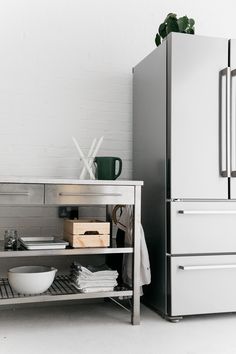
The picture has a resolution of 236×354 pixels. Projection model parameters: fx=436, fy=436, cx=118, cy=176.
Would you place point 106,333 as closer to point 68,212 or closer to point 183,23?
point 68,212

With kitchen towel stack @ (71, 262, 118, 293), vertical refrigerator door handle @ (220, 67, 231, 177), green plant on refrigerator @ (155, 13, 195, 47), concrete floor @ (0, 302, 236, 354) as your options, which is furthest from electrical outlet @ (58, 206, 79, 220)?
green plant on refrigerator @ (155, 13, 195, 47)

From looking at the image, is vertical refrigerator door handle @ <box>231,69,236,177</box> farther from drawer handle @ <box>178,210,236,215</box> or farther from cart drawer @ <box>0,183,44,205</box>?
cart drawer @ <box>0,183,44,205</box>

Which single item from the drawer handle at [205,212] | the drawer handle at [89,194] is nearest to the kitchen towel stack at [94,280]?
the drawer handle at [89,194]

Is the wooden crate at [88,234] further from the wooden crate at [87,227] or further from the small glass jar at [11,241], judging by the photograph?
the small glass jar at [11,241]

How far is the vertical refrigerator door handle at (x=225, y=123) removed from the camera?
8.51ft

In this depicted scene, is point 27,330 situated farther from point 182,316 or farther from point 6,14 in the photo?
point 6,14

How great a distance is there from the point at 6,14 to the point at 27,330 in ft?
6.59

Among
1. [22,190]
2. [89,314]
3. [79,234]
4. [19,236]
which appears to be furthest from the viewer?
[19,236]

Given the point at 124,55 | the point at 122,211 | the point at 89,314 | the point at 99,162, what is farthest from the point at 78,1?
the point at 89,314

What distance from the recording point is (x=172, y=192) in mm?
2529

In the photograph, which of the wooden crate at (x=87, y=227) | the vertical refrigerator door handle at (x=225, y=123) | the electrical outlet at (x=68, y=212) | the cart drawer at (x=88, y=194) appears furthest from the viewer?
the electrical outlet at (x=68, y=212)

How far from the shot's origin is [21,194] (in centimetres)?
232

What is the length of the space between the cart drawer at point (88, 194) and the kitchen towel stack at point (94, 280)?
41 centimetres

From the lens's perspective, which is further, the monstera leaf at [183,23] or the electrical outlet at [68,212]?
the electrical outlet at [68,212]
